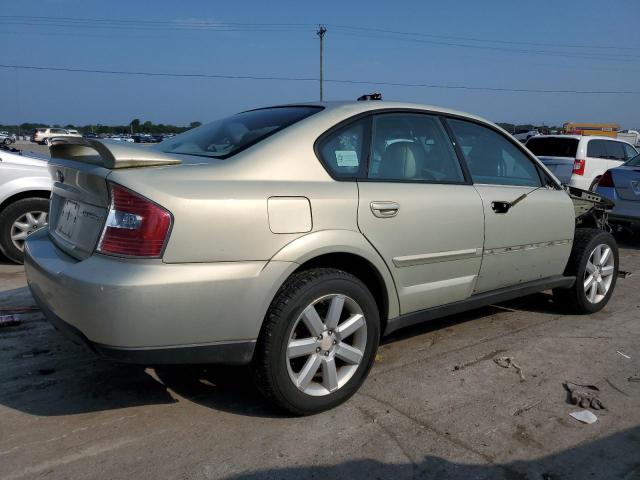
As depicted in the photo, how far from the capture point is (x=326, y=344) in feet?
9.11

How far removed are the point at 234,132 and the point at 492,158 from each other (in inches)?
72.4

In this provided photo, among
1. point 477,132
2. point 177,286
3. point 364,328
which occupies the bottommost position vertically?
point 364,328

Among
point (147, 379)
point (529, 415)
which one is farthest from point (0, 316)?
point (529, 415)

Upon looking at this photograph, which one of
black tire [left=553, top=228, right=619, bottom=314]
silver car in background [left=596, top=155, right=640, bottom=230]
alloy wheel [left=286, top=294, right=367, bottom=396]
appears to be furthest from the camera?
silver car in background [left=596, top=155, right=640, bottom=230]

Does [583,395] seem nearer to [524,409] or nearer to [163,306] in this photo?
[524,409]

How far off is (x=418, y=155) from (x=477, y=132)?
69 centimetres

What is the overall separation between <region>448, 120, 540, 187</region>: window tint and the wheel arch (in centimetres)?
108

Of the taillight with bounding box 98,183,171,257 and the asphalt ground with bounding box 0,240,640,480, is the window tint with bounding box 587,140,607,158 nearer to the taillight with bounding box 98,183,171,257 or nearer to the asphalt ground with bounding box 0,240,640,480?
the asphalt ground with bounding box 0,240,640,480

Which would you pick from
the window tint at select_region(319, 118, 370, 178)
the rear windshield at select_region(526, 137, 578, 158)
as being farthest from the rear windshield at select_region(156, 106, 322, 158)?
the rear windshield at select_region(526, 137, 578, 158)

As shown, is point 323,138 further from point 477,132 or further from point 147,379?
point 147,379

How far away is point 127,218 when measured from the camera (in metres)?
2.34

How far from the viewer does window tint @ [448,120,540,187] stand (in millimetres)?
3664

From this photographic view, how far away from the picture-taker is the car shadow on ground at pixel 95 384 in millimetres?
2867

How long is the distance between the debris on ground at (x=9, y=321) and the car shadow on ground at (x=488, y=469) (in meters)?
2.51
